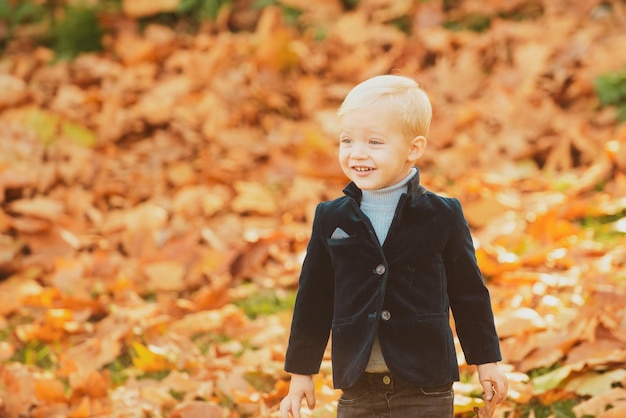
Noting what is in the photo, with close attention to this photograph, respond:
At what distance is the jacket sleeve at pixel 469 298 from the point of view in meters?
2.21

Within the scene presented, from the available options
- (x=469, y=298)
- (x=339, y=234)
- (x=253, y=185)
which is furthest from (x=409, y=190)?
(x=253, y=185)

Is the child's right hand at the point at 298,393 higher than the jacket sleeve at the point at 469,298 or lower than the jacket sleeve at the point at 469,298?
lower

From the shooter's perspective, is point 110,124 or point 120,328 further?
point 110,124

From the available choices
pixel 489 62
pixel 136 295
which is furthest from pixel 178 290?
pixel 489 62

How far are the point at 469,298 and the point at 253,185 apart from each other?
3.35 metres

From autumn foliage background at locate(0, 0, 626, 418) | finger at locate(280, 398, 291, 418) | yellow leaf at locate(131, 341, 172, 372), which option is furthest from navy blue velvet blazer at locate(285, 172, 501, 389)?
yellow leaf at locate(131, 341, 172, 372)

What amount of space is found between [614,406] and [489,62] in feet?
13.8

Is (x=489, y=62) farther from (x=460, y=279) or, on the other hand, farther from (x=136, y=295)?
(x=460, y=279)

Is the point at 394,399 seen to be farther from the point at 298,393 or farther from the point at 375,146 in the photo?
the point at 375,146

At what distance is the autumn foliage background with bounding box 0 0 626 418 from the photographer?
3176 millimetres

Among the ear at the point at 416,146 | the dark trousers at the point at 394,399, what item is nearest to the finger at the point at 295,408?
the dark trousers at the point at 394,399

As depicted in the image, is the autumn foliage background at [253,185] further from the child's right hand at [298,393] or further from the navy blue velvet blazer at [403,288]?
the navy blue velvet blazer at [403,288]

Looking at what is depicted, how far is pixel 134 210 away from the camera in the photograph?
5270 millimetres

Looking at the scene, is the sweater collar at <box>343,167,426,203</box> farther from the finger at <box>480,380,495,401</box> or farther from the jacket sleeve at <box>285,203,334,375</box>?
the finger at <box>480,380,495,401</box>
